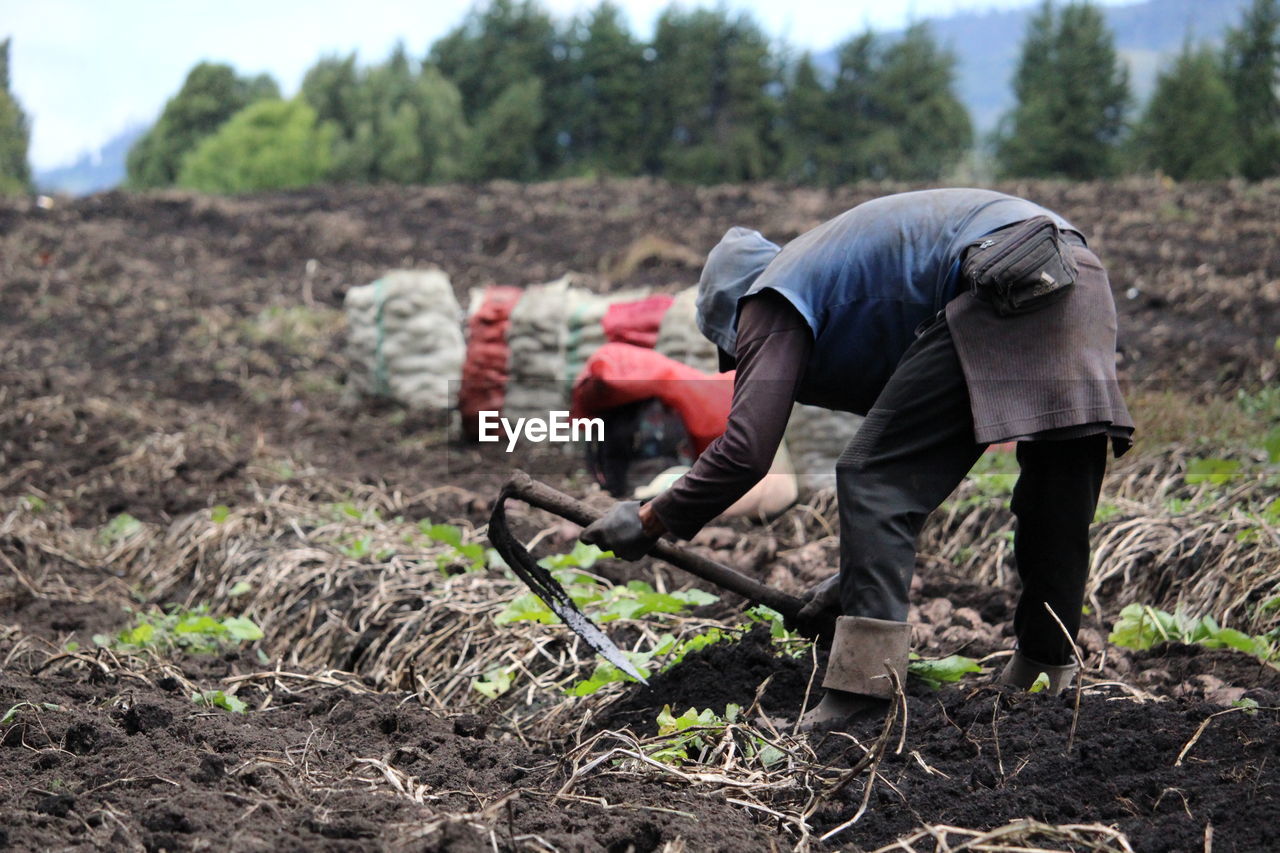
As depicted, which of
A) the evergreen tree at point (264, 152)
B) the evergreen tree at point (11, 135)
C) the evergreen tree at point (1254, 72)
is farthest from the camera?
the evergreen tree at point (11, 135)

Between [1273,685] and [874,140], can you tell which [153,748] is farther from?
[874,140]

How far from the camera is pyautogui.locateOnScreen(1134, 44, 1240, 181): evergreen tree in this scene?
830 inches

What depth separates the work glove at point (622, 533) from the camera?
2.72 metres

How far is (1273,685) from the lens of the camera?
9.47ft

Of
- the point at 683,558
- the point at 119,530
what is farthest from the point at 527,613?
the point at 119,530

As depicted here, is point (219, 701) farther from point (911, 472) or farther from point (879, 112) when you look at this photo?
point (879, 112)

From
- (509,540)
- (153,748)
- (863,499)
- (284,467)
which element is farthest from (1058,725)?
(284,467)

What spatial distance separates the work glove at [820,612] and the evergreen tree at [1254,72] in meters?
20.6

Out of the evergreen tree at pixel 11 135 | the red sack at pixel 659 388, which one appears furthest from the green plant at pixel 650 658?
the evergreen tree at pixel 11 135

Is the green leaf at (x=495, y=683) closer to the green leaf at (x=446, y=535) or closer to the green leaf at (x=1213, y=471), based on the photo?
the green leaf at (x=446, y=535)

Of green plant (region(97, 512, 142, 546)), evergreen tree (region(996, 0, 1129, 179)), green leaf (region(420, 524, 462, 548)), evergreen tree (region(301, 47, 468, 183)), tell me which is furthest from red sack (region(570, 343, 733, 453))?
evergreen tree (region(301, 47, 468, 183))

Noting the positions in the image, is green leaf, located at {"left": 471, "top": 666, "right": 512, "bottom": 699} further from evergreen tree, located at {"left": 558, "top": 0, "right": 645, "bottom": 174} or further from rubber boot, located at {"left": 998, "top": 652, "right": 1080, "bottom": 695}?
evergreen tree, located at {"left": 558, "top": 0, "right": 645, "bottom": 174}

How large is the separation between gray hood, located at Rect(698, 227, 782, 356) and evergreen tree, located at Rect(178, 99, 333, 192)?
88.1 feet

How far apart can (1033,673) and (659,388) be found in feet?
8.40
